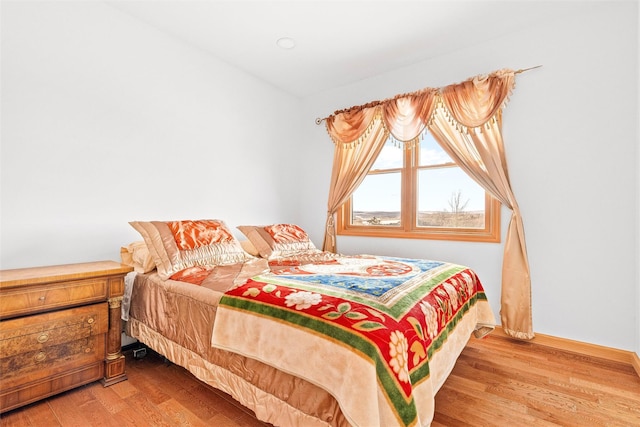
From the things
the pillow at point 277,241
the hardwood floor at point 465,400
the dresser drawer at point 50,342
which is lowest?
the hardwood floor at point 465,400

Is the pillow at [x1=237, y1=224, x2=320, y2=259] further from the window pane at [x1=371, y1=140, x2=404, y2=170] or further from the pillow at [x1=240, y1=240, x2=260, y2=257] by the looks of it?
the window pane at [x1=371, y1=140, x2=404, y2=170]

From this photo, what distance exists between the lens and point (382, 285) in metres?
1.61

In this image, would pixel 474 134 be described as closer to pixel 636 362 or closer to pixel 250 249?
pixel 636 362

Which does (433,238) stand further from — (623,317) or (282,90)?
(282,90)

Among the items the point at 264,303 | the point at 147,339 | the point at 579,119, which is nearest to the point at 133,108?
the point at 147,339

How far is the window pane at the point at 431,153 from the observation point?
126 inches

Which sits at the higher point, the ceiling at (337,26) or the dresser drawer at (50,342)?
the ceiling at (337,26)

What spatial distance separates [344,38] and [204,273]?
244cm

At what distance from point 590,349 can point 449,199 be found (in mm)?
1656

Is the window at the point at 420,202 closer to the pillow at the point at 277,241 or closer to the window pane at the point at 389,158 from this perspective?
the window pane at the point at 389,158

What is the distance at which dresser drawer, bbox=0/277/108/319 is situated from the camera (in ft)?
5.12

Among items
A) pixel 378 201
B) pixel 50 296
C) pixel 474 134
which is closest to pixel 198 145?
pixel 50 296

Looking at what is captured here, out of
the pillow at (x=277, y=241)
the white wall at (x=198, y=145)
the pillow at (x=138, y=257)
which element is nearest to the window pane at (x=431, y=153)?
the white wall at (x=198, y=145)

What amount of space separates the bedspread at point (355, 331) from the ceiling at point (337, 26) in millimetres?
2127
